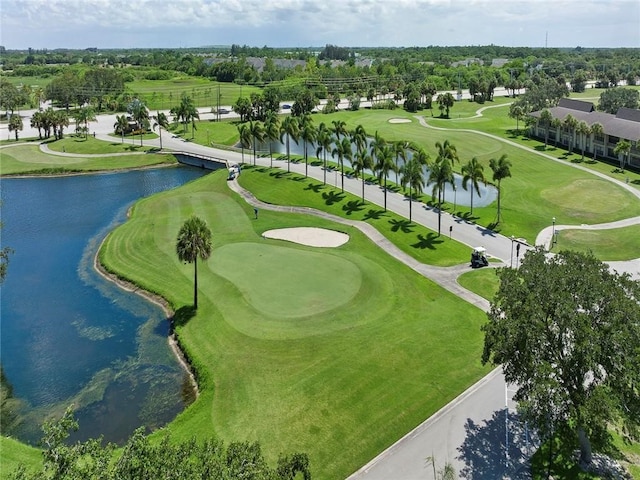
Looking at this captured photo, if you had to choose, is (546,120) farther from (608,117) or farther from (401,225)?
(401,225)

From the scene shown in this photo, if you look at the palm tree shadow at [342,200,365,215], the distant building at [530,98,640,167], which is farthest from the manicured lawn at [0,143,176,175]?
the distant building at [530,98,640,167]

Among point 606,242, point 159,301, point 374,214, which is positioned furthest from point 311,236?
point 606,242

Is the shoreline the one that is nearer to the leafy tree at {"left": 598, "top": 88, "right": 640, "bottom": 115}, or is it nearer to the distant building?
the distant building

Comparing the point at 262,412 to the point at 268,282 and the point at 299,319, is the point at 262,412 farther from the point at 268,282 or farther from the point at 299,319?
the point at 268,282

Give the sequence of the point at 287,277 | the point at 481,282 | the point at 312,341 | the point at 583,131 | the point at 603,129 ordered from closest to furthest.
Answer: the point at 312,341 < the point at 481,282 < the point at 287,277 < the point at 603,129 < the point at 583,131

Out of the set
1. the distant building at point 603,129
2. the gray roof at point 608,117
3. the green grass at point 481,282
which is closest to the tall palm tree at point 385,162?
the green grass at point 481,282

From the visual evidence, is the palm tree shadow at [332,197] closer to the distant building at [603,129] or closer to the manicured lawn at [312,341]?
the manicured lawn at [312,341]
